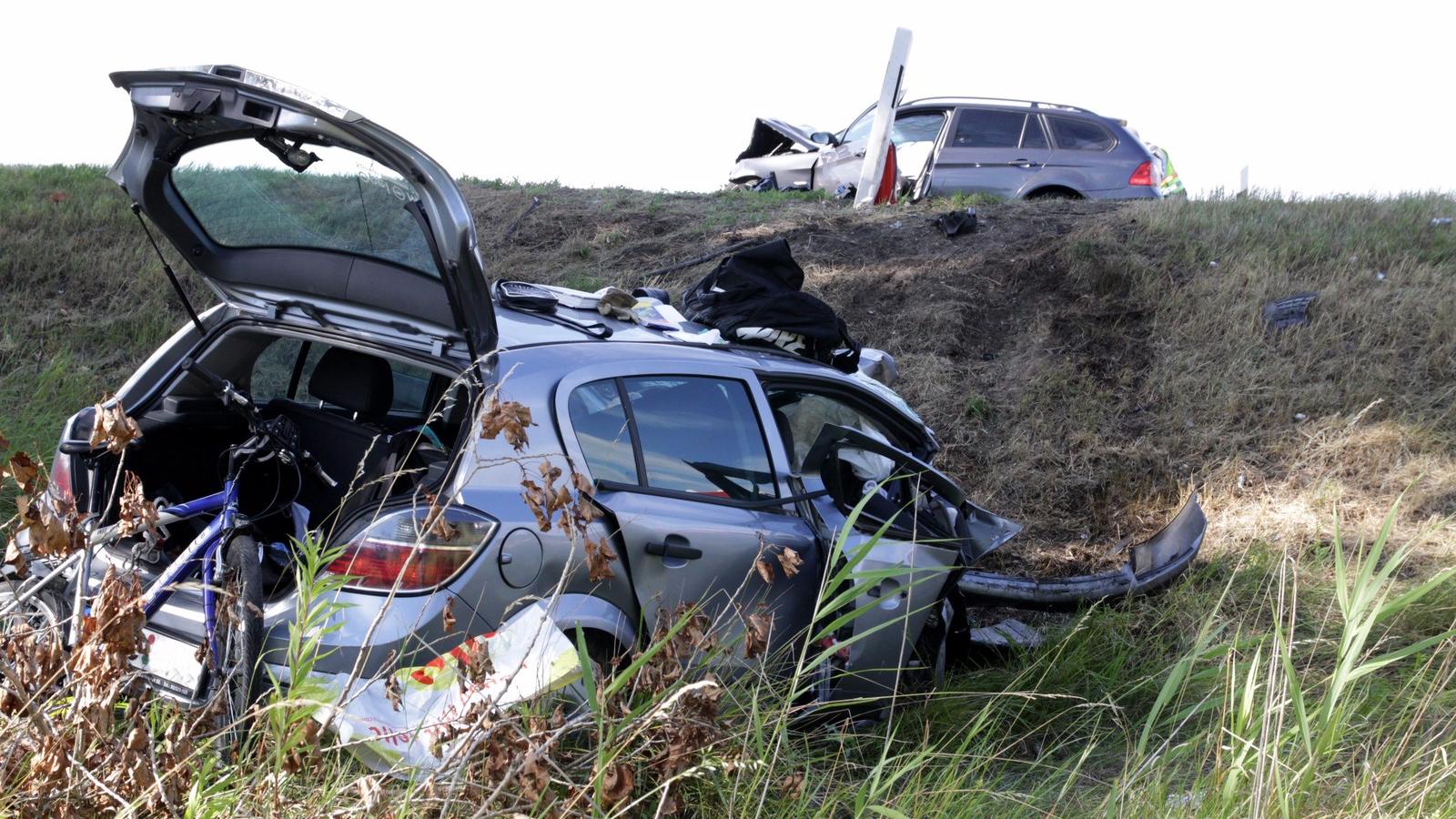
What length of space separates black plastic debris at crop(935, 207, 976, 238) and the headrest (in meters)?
7.22

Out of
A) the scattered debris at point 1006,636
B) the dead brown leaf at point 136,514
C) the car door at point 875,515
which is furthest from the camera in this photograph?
the scattered debris at point 1006,636

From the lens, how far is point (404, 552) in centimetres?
299

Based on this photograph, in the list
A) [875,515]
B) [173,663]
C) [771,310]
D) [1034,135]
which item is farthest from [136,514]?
[1034,135]

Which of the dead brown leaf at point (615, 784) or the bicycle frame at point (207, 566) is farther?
the bicycle frame at point (207, 566)

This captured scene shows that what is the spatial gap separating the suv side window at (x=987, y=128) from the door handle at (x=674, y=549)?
967cm

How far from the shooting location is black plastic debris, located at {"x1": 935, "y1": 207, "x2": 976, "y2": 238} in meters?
10.3

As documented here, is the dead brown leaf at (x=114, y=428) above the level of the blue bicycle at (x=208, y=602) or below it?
above

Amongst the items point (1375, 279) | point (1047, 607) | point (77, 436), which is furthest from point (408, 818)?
point (1375, 279)

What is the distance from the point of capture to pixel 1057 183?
11977 mm

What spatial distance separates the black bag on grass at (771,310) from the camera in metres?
5.07

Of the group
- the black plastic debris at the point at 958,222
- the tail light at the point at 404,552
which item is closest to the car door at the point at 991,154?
the black plastic debris at the point at 958,222

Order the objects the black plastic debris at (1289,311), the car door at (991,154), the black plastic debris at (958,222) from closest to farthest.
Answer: the black plastic debris at (1289,311)
the black plastic debris at (958,222)
the car door at (991,154)

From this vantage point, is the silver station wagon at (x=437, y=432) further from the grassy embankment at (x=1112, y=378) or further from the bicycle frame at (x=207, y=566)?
the grassy embankment at (x=1112, y=378)

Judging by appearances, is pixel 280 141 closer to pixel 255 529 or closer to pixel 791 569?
pixel 255 529
